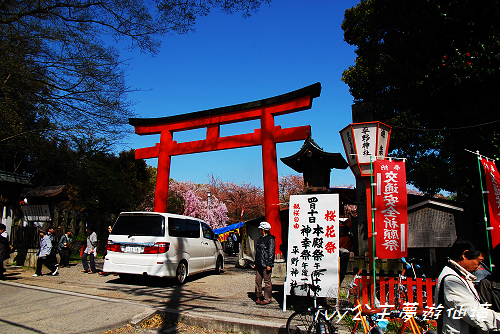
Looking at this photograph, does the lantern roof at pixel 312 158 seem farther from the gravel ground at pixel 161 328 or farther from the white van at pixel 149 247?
the gravel ground at pixel 161 328

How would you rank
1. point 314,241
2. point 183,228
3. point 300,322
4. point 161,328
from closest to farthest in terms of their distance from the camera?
point 300,322 < point 161,328 < point 314,241 < point 183,228

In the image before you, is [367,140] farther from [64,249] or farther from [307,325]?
[64,249]

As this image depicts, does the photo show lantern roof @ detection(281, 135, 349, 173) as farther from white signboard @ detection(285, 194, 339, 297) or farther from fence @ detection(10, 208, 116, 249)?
fence @ detection(10, 208, 116, 249)

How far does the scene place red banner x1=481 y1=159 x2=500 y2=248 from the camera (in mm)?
5623

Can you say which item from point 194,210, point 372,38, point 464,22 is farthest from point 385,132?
point 194,210

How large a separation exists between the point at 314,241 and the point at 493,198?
3.46m

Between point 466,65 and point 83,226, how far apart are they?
17009 millimetres

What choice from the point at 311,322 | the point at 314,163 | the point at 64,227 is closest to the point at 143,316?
the point at 311,322

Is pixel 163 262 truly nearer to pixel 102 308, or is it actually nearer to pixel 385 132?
pixel 102 308

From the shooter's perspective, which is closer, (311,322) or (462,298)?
(462,298)

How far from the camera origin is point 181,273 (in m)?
8.36

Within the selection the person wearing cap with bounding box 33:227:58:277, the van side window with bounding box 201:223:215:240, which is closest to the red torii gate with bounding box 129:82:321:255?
the van side window with bounding box 201:223:215:240

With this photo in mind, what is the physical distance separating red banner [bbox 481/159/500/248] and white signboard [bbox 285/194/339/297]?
9.32 ft

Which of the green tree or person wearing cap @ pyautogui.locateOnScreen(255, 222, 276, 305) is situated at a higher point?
the green tree
